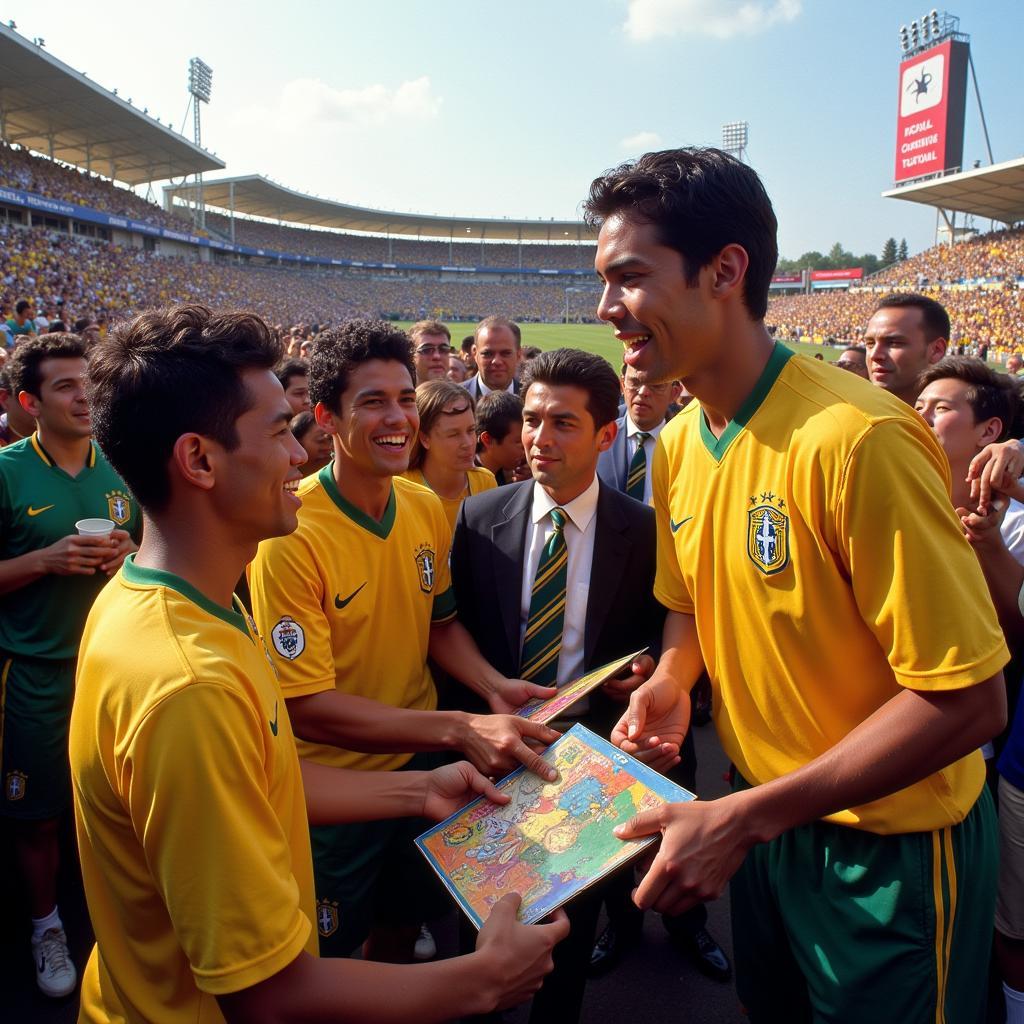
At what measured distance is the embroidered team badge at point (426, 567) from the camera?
2.86m

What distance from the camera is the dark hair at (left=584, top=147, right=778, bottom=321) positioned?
5.76 feet

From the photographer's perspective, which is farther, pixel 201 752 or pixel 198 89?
pixel 198 89

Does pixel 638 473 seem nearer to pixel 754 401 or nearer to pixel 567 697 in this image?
pixel 567 697

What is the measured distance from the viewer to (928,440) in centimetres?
159

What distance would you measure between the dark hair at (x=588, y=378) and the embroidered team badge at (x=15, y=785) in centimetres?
294

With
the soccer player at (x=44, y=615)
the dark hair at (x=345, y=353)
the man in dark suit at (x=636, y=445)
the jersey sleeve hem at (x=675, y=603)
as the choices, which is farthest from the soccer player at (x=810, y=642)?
the man in dark suit at (x=636, y=445)

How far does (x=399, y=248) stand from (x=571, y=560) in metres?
84.5

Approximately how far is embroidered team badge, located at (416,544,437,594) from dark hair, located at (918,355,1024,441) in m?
2.50

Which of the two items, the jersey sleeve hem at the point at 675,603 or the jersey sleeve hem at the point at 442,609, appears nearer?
the jersey sleeve hem at the point at 675,603

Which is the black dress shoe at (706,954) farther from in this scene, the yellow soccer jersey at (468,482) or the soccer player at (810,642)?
the yellow soccer jersey at (468,482)

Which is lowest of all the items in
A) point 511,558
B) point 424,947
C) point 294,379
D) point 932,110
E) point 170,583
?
point 424,947

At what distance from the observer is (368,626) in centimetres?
269

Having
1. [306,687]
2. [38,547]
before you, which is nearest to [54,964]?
[38,547]

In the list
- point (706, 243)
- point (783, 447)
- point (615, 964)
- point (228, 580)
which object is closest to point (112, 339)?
point (228, 580)
